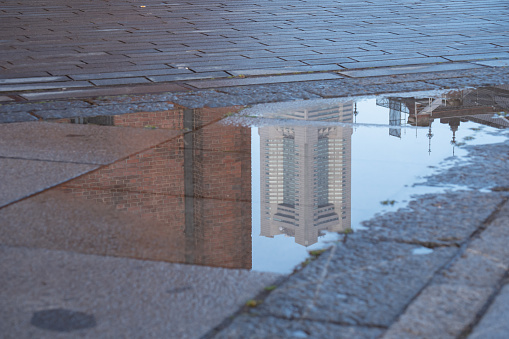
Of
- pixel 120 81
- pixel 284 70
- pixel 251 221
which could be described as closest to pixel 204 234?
pixel 251 221

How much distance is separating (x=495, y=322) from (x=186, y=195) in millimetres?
1591

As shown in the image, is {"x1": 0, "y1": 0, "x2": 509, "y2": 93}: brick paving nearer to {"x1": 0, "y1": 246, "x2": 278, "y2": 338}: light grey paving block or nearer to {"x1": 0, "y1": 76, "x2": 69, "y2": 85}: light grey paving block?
{"x1": 0, "y1": 76, "x2": 69, "y2": 85}: light grey paving block

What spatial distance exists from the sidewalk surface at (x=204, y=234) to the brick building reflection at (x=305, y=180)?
0.18 m

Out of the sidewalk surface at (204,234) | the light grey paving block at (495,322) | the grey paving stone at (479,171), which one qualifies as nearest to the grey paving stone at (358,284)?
the sidewalk surface at (204,234)

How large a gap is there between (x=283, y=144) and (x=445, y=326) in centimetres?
209

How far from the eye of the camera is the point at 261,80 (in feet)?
19.4

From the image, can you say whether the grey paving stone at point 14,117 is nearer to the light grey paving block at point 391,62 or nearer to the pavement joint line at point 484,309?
the light grey paving block at point 391,62

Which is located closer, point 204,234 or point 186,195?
point 204,234

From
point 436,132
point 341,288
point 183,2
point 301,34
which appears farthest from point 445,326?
point 183,2

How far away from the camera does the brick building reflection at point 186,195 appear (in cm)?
258

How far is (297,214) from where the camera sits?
2.94 m

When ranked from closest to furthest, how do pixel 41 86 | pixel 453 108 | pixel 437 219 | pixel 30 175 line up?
pixel 437 219 → pixel 30 175 → pixel 453 108 → pixel 41 86

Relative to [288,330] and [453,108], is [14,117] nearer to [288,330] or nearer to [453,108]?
[453,108]

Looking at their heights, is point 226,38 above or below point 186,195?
above
